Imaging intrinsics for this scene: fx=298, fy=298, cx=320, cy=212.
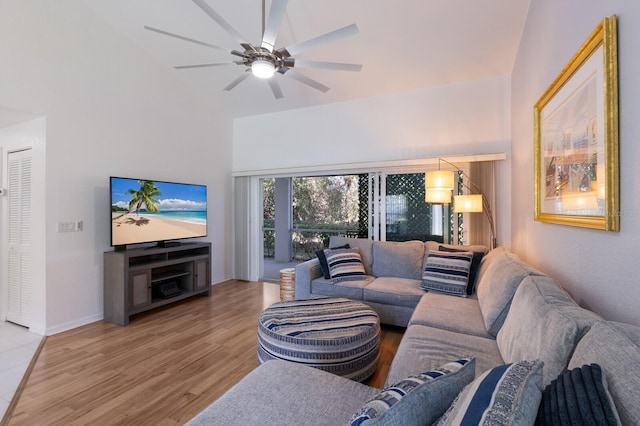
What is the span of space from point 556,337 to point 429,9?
2.88m

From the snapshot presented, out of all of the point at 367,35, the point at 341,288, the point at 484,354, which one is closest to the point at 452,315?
the point at 484,354

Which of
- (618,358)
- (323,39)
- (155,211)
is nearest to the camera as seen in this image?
(618,358)

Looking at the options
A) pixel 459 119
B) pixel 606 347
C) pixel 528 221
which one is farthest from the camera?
pixel 459 119

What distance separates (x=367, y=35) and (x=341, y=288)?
269 cm

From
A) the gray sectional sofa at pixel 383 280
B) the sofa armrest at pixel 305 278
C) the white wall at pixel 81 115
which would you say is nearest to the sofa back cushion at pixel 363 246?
the gray sectional sofa at pixel 383 280

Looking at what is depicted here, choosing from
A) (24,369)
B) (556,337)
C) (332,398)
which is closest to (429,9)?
(556,337)

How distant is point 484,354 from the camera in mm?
1619

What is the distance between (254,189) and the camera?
5.23 metres

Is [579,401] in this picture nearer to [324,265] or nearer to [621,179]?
[621,179]

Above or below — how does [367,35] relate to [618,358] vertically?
above

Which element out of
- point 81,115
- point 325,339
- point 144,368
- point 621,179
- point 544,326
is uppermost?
point 81,115

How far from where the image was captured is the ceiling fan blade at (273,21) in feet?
6.12

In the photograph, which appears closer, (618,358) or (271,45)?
(618,358)

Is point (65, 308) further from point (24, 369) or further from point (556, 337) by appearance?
point (556, 337)
